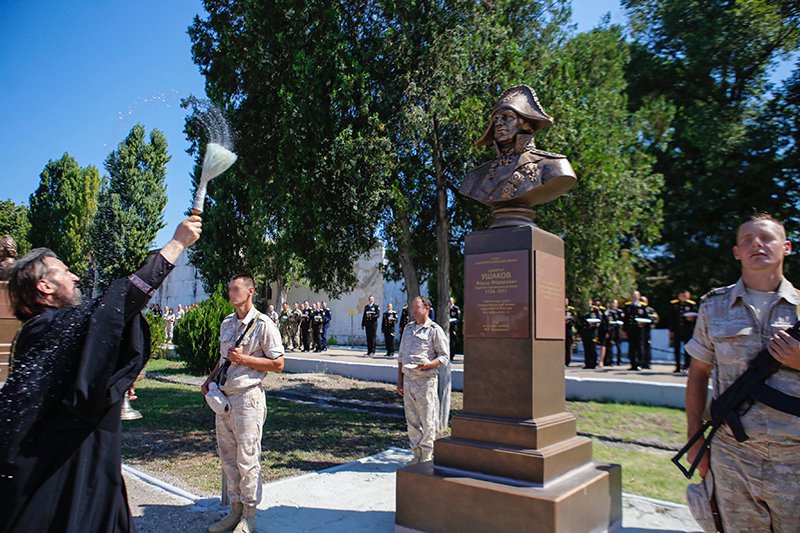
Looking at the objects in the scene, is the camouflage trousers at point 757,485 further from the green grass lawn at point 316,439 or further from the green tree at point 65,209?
the green tree at point 65,209

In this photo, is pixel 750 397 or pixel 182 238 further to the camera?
pixel 750 397

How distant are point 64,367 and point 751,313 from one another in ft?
11.1

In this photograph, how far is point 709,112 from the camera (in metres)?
20.2

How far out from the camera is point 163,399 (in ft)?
39.6

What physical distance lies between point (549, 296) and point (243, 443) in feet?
9.70

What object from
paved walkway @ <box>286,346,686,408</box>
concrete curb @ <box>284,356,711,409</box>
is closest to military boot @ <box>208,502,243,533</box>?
paved walkway @ <box>286,346,686,408</box>

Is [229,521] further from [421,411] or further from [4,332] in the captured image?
[4,332]

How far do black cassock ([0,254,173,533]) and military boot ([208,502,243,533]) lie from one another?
2419 millimetres

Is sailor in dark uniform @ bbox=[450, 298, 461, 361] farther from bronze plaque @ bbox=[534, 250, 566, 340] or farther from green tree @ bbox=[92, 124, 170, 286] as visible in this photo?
bronze plaque @ bbox=[534, 250, 566, 340]

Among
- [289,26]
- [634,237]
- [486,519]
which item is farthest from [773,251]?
[634,237]

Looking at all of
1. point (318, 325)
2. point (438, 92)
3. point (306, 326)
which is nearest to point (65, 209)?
point (306, 326)

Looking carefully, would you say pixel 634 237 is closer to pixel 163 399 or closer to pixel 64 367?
pixel 163 399

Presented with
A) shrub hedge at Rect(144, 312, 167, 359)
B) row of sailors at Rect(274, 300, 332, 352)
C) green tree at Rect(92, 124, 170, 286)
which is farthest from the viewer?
row of sailors at Rect(274, 300, 332, 352)

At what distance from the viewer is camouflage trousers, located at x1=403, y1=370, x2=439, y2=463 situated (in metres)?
6.34
